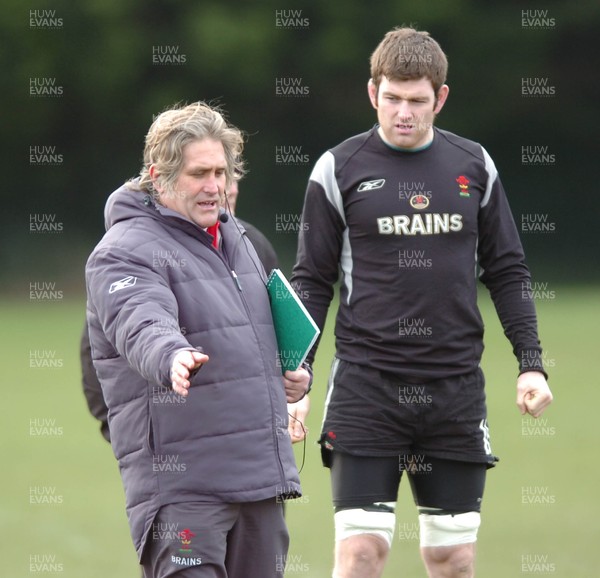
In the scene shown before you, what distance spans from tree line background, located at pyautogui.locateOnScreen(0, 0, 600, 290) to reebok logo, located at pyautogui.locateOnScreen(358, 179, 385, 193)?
21391 millimetres

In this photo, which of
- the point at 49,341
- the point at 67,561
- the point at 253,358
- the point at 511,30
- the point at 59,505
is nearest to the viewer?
the point at 253,358

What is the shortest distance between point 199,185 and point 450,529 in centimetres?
169

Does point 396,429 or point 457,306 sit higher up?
point 457,306

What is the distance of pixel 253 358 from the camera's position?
388 centimetres

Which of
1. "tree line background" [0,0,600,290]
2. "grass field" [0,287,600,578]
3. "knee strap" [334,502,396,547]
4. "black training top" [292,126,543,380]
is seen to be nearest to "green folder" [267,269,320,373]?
"black training top" [292,126,543,380]

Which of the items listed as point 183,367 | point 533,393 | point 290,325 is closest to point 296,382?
point 290,325

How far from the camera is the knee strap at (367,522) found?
15.6 feet

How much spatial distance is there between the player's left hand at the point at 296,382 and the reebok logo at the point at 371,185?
3.06ft

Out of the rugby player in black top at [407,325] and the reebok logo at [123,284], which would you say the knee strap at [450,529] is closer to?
the rugby player in black top at [407,325]

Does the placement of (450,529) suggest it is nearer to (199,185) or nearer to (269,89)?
(199,185)

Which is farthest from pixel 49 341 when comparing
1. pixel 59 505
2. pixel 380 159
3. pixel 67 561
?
pixel 380 159

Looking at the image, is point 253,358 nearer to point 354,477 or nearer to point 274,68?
point 354,477

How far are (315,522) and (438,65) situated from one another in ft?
11.4

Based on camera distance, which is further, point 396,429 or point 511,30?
point 511,30
